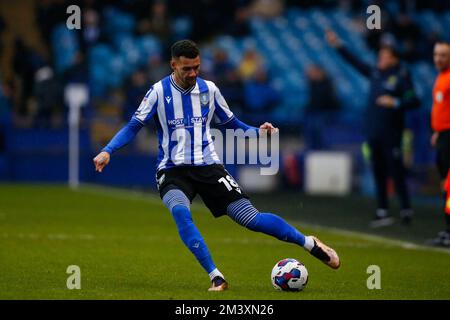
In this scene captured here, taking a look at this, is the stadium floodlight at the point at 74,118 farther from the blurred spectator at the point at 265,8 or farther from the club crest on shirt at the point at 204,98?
the club crest on shirt at the point at 204,98

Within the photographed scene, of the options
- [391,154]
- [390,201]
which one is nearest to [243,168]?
[390,201]

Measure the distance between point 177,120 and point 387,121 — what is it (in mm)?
7072

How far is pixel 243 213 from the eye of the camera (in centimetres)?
848

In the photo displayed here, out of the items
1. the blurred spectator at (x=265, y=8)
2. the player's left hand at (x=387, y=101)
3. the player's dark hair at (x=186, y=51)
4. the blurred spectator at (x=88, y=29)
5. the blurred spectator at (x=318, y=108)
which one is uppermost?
the blurred spectator at (x=265, y=8)

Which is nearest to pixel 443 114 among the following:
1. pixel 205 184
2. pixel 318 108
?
pixel 205 184

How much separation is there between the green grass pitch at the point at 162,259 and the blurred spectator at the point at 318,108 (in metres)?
6.29

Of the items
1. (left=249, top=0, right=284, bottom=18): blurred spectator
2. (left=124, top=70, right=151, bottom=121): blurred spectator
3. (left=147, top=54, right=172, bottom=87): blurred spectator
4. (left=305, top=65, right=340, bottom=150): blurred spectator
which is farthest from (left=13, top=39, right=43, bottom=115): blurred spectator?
(left=249, top=0, right=284, bottom=18): blurred spectator

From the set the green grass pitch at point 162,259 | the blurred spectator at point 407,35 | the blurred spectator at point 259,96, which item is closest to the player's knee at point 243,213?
the green grass pitch at point 162,259

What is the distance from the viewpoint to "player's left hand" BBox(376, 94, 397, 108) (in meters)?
14.7

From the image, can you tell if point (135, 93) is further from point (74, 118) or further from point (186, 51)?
point (186, 51)

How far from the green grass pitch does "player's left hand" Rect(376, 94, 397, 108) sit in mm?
1933

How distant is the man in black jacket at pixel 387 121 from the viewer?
1493 centimetres

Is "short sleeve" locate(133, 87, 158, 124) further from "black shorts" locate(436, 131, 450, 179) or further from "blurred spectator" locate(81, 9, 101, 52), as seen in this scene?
"blurred spectator" locate(81, 9, 101, 52)
